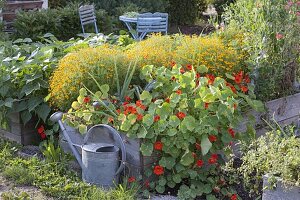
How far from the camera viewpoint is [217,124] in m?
3.94

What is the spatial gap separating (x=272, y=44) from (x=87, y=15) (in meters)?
4.71

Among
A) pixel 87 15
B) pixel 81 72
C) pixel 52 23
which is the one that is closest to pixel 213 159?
pixel 81 72

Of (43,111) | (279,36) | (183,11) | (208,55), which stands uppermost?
(279,36)

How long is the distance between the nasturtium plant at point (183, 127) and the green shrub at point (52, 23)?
4.68 meters

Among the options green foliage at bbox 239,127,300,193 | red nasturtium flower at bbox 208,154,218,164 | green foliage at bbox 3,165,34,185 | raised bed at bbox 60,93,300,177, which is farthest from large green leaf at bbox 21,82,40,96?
green foliage at bbox 239,127,300,193

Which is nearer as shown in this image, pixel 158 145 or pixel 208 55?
pixel 158 145

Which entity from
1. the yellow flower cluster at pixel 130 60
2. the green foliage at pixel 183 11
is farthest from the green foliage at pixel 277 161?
the green foliage at pixel 183 11

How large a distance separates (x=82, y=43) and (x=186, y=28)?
342 inches

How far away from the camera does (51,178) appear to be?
410 cm

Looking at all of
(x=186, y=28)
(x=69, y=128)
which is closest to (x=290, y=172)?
(x=69, y=128)

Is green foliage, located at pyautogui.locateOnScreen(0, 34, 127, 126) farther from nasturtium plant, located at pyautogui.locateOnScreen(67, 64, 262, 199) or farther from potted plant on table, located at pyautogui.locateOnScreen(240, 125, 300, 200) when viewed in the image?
potted plant on table, located at pyautogui.locateOnScreen(240, 125, 300, 200)

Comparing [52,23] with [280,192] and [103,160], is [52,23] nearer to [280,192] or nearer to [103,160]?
[103,160]

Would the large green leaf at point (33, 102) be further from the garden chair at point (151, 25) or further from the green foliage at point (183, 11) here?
the green foliage at point (183, 11)

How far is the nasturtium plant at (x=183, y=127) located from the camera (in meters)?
3.81
